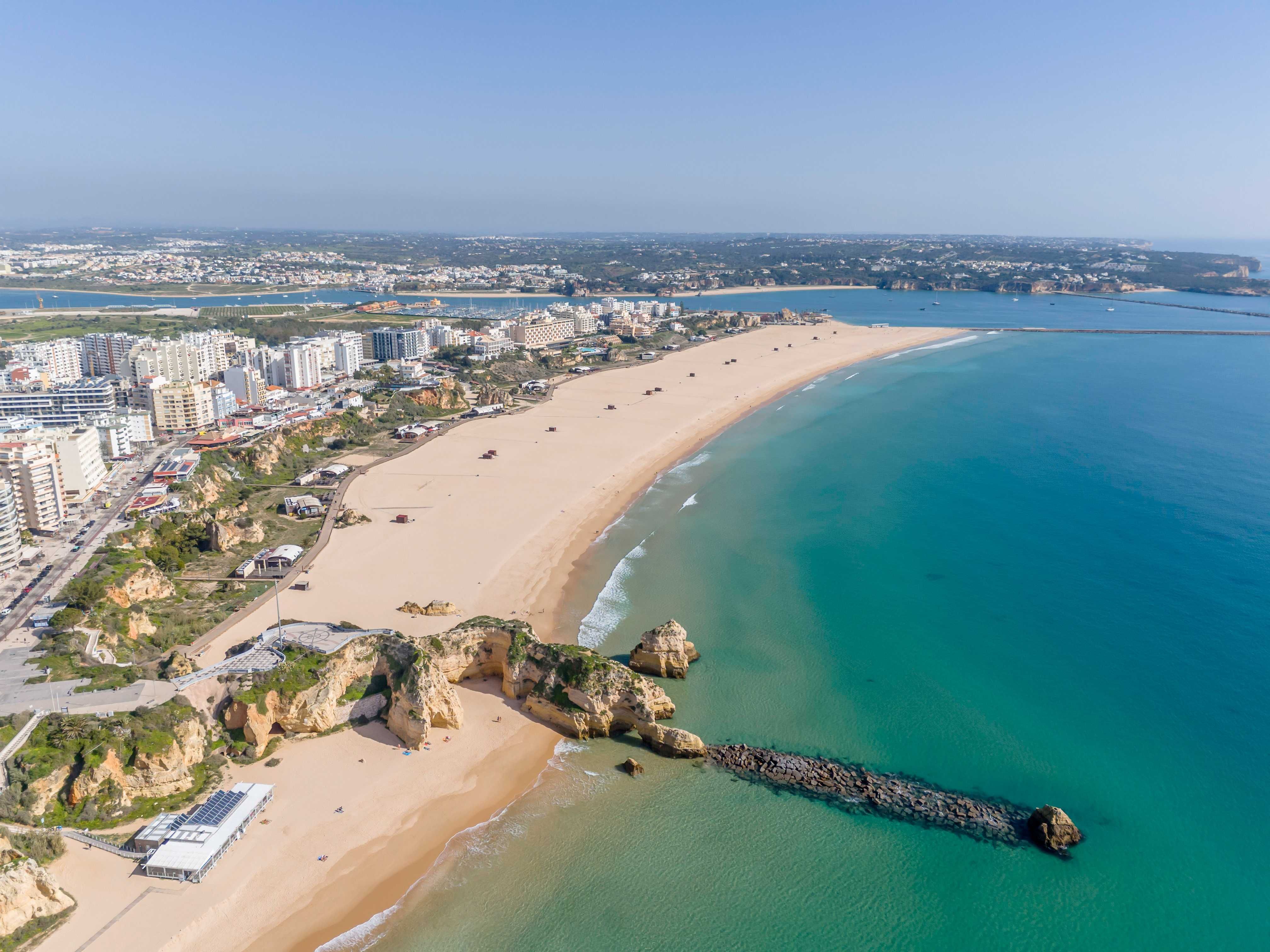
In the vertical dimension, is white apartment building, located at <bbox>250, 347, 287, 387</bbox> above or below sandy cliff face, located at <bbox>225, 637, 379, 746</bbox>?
above

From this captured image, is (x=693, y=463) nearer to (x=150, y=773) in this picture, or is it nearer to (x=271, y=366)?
(x=150, y=773)

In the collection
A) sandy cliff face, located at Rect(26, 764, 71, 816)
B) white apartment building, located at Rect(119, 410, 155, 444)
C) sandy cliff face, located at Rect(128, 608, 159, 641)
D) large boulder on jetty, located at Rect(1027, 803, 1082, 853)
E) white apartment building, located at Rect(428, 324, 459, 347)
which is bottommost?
large boulder on jetty, located at Rect(1027, 803, 1082, 853)

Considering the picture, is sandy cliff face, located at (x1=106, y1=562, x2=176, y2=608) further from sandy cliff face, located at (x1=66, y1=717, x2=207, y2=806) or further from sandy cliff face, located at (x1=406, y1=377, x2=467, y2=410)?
sandy cliff face, located at (x1=406, y1=377, x2=467, y2=410)

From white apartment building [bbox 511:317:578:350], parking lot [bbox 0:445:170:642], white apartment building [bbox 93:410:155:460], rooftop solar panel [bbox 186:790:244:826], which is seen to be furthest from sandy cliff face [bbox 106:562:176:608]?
white apartment building [bbox 511:317:578:350]

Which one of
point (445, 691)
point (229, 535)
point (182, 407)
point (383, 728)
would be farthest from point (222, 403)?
point (445, 691)

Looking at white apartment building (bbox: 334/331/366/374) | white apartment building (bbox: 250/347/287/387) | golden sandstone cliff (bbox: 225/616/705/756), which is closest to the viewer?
golden sandstone cliff (bbox: 225/616/705/756)

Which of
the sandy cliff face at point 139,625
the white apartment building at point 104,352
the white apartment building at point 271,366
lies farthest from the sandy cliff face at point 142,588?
the white apartment building at point 104,352
